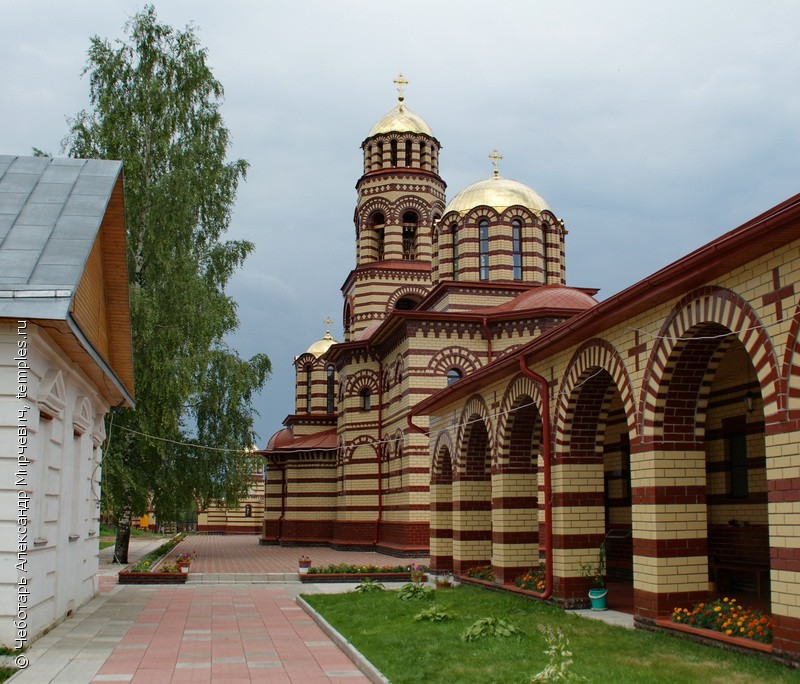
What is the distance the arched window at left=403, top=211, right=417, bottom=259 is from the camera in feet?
118

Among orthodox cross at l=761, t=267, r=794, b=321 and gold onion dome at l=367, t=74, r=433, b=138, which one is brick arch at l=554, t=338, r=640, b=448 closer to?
orthodox cross at l=761, t=267, r=794, b=321

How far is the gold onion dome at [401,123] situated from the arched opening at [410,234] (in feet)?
11.8

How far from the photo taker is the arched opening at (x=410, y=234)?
3597 centimetres

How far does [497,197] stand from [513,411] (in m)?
15.0

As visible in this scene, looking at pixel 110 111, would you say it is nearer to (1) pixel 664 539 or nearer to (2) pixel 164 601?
(2) pixel 164 601

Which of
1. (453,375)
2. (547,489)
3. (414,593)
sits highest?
(453,375)

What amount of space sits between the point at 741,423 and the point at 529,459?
11.6 ft

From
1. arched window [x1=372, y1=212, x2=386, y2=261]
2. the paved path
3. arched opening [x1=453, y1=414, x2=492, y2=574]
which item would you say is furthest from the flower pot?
arched window [x1=372, y1=212, x2=386, y2=261]

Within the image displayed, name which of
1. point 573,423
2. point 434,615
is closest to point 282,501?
point 573,423

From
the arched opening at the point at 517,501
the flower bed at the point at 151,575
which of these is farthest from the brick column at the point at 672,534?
the flower bed at the point at 151,575

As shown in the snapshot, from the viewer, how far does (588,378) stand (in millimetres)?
11859

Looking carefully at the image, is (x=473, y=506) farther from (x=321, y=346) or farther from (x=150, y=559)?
(x=321, y=346)

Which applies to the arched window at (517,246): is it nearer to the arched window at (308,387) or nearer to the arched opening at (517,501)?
the arched opening at (517,501)

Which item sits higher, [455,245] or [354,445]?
[455,245]
